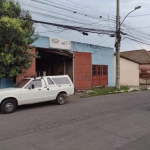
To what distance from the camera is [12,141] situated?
5051 mm

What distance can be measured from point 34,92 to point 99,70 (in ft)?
39.1

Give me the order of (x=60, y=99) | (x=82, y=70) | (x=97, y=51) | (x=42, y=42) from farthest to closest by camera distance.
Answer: (x=97, y=51), (x=82, y=70), (x=42, y=42), (x=60, y=99)

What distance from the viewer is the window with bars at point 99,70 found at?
20.0 metres

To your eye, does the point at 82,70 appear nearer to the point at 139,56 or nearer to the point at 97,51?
the point at 97,51

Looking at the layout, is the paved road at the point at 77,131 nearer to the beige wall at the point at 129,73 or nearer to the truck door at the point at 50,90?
the truck door at the point at 50,90

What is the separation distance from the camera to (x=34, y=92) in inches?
378

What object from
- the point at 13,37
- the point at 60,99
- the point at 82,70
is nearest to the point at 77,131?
the point at 60,99

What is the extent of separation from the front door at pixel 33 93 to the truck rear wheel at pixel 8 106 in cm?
50

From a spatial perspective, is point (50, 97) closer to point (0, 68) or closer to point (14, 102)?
point (14, 102)

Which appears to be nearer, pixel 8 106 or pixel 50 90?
pixel 8 106

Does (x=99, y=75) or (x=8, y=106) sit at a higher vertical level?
(x=99, y=75)

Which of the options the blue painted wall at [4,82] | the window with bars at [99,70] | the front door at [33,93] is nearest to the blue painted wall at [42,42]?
the blue painted wall at [4,82]

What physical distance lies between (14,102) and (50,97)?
205 centimetres

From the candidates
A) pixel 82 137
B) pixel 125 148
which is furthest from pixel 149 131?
pixel 82 137
